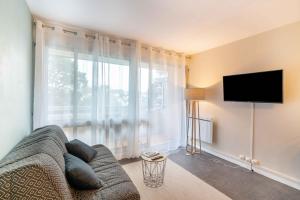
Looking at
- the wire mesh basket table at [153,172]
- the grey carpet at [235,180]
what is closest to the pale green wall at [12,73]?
the wire mesh basket table at [153,172]

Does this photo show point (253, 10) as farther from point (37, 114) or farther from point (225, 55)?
point (37, 114)

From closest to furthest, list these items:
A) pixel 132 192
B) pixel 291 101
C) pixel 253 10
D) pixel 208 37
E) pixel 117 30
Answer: pixel 132 192 < pixel 253 10 < pixel 291 101 < pixel 117 30 < pixel 208 37

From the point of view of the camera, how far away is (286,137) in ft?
8.47

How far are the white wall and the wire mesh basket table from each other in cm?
170

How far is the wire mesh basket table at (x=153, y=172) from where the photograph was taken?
2.43 metres

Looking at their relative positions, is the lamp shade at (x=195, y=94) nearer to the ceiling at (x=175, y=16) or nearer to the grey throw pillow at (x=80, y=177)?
the ceiling at (x=175, y=16)

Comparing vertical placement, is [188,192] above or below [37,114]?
below

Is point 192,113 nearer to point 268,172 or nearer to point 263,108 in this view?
point 263,108

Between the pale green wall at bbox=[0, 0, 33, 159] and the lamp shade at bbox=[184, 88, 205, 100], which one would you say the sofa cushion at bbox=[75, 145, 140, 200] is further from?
the lamp shade at bbox=[184, 88, 205, 100]

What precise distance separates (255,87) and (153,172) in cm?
227

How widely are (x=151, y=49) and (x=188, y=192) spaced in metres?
2.86

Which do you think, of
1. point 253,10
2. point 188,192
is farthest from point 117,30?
point 188,192

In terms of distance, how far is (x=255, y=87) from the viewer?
283 cm

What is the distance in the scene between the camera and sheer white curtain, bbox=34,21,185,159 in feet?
8.82
